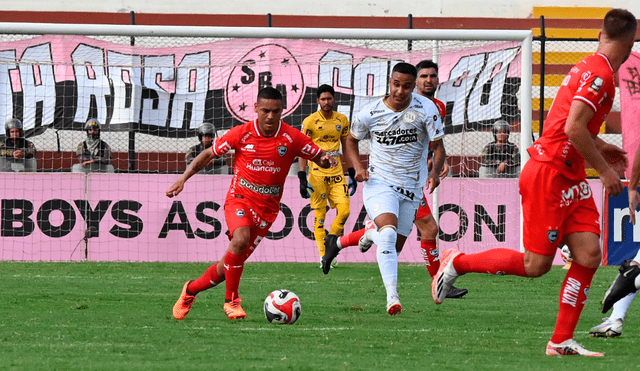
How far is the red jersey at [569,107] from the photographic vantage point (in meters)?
5.43

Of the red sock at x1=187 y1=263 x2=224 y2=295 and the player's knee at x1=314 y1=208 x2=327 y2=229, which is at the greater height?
the player's knee at x1=314 y1=208 x2=327 y2=229

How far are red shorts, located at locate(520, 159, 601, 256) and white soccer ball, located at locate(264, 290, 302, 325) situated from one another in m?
2.23

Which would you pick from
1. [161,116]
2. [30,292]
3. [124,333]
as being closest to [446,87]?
[161,116]

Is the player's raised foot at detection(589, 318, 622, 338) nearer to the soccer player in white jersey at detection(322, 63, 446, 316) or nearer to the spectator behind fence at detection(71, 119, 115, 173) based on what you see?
the soccer player in white jersey at detection(322, 63, 446, 316)

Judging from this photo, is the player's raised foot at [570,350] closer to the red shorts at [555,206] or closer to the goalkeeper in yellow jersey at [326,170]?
the red shorts at [555,206]

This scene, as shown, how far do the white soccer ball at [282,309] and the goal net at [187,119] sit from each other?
659 centimetres

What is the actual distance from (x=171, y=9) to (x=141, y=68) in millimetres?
4245

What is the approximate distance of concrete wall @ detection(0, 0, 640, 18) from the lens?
1922 centimetres

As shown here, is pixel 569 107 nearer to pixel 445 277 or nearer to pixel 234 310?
pixel 445 277

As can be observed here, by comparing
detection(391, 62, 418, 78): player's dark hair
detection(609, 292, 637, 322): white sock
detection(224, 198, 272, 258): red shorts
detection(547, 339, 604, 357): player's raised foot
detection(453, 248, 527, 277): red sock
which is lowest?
detection(547, 339, 604, 357): player's raised foot

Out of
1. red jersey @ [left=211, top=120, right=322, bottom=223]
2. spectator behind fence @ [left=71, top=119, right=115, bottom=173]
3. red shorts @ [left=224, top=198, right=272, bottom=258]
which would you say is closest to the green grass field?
red shorts @ [left=224, top=198, right=272, bottom=258]

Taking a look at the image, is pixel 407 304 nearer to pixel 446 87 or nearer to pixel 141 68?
pixel 446 87

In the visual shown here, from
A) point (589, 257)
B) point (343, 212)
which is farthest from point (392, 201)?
point (343, 212)

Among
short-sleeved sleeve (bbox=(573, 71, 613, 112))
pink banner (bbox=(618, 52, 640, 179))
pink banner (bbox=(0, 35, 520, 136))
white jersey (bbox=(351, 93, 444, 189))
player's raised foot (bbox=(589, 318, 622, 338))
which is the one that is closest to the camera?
short-sleeved sleeve (bbox=(573, 71, 613, 112))
